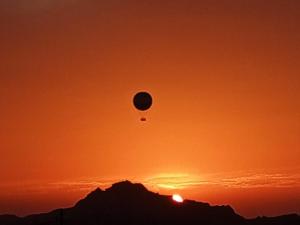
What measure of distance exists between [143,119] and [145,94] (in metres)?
7.68

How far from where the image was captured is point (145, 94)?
64.6 meters

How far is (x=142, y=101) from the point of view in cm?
6425

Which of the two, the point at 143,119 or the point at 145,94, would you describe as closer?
the point at 143,119

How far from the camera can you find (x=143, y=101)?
64.2 metres

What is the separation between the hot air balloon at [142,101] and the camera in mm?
64062

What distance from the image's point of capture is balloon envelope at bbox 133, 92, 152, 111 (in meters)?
64.1

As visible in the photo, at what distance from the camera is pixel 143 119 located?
57375 mm

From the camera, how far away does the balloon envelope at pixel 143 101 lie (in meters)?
64.1

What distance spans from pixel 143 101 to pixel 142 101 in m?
0.10

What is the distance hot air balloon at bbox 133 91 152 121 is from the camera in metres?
64.1

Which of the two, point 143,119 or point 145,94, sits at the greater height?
point 145,94
